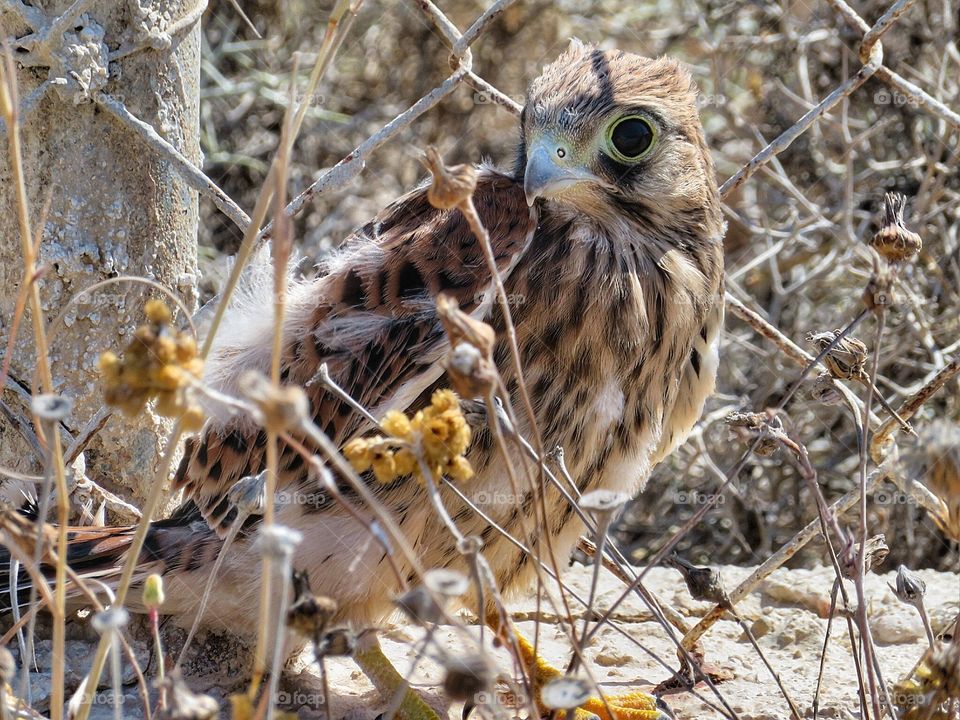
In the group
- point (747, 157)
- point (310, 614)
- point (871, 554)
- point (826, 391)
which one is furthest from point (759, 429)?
point (747, 157)

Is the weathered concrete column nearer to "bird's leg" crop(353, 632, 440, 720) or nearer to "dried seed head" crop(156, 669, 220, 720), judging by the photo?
"bird's leg" crop(353, 632, 440, 720)

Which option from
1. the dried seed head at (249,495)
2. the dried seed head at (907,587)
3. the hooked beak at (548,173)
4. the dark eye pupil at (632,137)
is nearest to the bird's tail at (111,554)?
the dried seed head at (249,495)

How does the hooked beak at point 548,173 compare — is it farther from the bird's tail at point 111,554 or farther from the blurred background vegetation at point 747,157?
the blurred background vegetation at point 747,157

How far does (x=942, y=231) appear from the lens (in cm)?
402

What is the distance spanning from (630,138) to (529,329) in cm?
51

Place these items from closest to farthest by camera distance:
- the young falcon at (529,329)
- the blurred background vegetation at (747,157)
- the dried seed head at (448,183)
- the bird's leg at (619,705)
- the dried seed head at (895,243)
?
the dried seed head at (448,183), the dried seed head at (895,243), the young falcon at (529,329), the bird's leg at (619,705), the blurred background vegetation at (747,157)

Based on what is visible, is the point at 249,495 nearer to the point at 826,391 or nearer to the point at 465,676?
the point at 465,676

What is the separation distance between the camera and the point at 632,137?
2.51 metres

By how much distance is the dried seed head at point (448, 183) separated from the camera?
57.7 inches

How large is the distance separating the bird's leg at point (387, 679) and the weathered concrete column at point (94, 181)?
76 cm

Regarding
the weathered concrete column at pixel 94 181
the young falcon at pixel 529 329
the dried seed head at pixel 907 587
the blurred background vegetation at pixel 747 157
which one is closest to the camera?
the dried seed head at pixel 907 587

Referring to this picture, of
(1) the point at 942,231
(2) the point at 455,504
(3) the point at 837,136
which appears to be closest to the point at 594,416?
(2) the point at 455,504

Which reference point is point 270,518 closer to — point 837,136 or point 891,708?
point 891,708

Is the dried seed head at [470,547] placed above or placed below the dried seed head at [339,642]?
above
